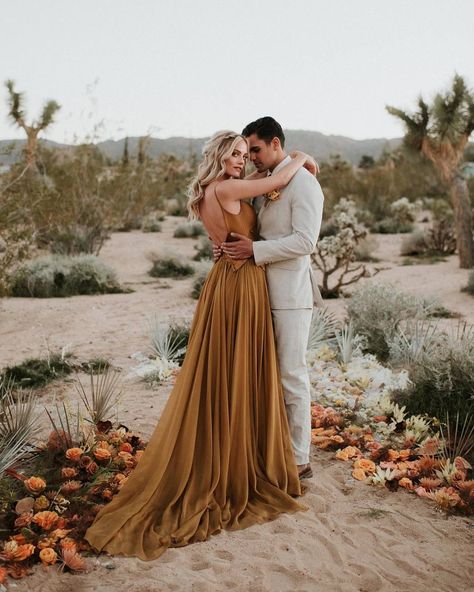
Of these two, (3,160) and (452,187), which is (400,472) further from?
(452,187)

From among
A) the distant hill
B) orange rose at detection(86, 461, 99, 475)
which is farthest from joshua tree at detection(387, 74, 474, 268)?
the distant hill

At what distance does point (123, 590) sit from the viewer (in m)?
2.85

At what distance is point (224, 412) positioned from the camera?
11.9ft

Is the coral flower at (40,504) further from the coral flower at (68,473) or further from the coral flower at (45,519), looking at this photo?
the coral flower at (68,473)

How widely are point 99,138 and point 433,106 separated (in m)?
7.36

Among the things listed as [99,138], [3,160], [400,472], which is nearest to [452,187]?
[99,138]

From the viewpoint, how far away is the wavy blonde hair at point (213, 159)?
3494 mm

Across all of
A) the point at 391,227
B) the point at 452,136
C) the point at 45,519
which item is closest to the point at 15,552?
the point at 45,519

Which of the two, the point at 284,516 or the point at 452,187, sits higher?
the point at 452,187

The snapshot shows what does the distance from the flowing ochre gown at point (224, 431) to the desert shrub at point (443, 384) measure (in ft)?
5.34

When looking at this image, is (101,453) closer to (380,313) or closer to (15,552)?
(15,552)

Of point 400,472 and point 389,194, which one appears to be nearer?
point 400,472

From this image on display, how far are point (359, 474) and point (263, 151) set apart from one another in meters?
2.15

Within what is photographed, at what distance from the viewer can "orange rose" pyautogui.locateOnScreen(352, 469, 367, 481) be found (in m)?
4.07
